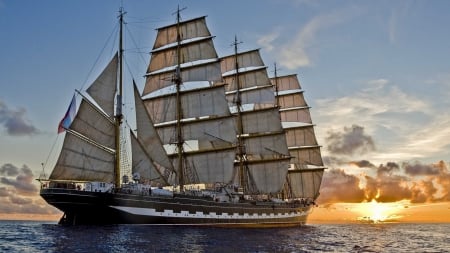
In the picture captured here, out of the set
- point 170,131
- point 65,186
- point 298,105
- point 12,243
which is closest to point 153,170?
point 65,186

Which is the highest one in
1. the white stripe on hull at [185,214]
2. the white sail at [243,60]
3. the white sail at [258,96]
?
the white sail at [243,60]

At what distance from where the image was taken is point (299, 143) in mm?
94938

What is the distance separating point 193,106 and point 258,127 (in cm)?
1628

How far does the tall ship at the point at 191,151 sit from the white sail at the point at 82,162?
107 millimetres

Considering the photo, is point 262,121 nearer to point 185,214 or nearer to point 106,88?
point 185,214

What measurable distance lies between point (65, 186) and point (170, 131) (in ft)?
76.3

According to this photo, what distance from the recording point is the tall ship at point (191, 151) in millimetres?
51781

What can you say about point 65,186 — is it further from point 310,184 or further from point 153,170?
point 310,184

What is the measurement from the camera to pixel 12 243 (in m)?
39.9

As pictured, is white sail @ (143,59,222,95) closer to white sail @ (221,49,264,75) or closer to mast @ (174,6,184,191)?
mast @ (174,6,184,191)

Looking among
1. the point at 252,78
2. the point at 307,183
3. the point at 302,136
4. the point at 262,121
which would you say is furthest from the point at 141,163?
the point at 302,136

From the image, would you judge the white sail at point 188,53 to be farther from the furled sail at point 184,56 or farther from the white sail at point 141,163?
the white sail at point 141,163

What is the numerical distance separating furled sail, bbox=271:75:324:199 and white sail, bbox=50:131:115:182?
45524 millimetres

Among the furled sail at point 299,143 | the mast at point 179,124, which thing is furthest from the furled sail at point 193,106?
the furled sail at point 299,143
